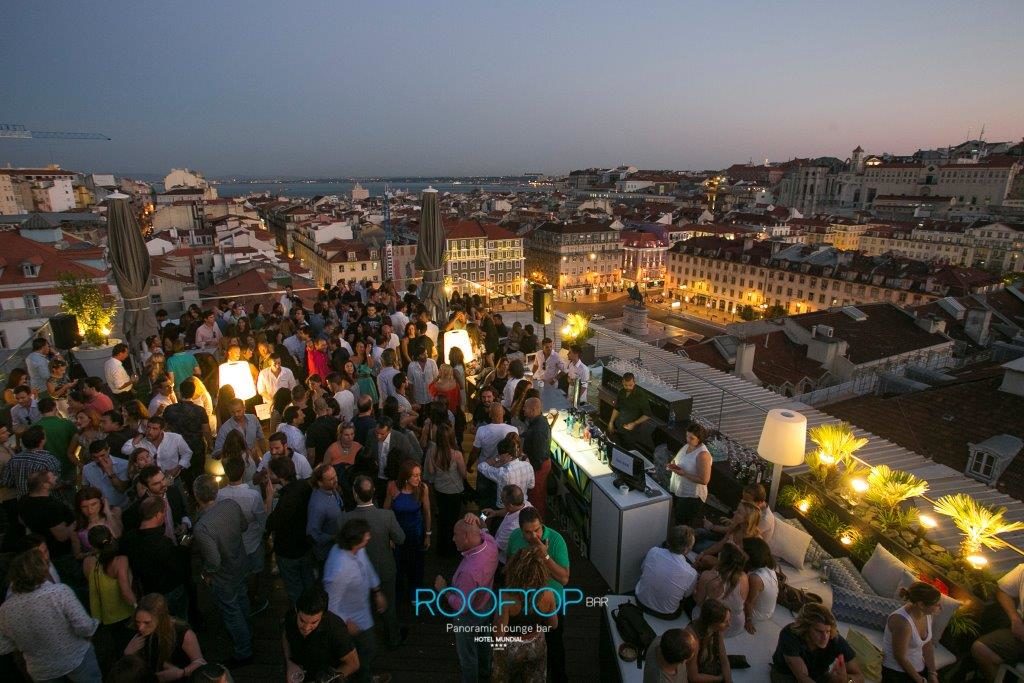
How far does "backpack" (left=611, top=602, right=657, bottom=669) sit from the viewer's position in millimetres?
3938

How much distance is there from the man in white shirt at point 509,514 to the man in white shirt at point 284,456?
1.76m

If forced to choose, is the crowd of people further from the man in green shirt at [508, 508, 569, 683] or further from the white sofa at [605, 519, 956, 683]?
the white sofa at [605, 519, 956, 683]

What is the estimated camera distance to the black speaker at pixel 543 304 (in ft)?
32.6

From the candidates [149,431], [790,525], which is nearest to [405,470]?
[149,431]

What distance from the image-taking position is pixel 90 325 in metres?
9.69

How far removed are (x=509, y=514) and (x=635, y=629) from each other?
127cm

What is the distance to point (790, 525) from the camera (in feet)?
16.7

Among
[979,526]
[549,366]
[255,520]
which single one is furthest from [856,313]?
[255,520]

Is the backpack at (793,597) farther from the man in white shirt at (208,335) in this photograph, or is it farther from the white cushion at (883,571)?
the man in white shirt at (208,335)

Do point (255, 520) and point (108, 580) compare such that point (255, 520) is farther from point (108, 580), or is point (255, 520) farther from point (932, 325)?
point (932, 325)

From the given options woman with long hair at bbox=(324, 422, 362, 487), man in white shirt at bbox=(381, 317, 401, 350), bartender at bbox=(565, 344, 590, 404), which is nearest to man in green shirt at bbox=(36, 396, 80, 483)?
woman with long hair at bbox=(324, 422, 362, 487)

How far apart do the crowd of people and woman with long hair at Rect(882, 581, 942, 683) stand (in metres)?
2.36

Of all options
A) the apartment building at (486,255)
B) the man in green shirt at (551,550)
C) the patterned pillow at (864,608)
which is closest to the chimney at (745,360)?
the patterned pillow at (864,608)

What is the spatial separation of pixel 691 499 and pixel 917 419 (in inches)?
450
